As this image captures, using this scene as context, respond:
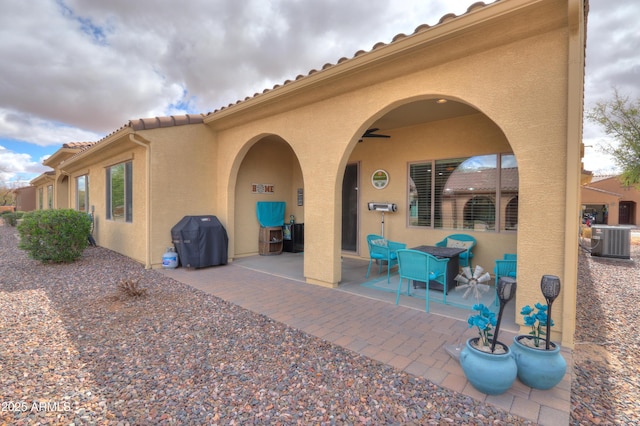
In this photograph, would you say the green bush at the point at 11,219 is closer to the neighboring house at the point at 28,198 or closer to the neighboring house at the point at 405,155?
the neighboring house at the point at 28,198

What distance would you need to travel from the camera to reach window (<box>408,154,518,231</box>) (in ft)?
18.9

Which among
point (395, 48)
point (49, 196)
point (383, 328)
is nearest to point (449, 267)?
point (383, 328)

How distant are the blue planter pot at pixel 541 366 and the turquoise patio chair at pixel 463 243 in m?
3.51

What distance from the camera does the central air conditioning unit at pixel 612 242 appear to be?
29.5ft

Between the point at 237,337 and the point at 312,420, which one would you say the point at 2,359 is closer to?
the point at 237,337

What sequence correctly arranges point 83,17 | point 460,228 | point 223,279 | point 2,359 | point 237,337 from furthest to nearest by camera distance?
point 83,17
point 460,228
point 223,279
point 237,337
point 2,359

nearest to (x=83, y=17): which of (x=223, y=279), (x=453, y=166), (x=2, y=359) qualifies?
(x=223, y=279)

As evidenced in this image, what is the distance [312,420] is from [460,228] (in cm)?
535

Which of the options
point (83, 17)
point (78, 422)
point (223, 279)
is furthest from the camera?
point (83, 17)

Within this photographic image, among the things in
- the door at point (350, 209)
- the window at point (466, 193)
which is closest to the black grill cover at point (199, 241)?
the door at point (350, 209)

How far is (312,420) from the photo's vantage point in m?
2.03

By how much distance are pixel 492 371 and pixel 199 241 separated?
6.00m

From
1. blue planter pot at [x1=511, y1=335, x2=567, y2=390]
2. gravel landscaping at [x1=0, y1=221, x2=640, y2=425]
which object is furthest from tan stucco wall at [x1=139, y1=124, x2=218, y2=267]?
blue planter pot at [x1=511, y1=335, x2=567, y2=390]

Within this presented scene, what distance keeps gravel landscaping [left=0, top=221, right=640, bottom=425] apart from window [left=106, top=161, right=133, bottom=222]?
12.6 feet
